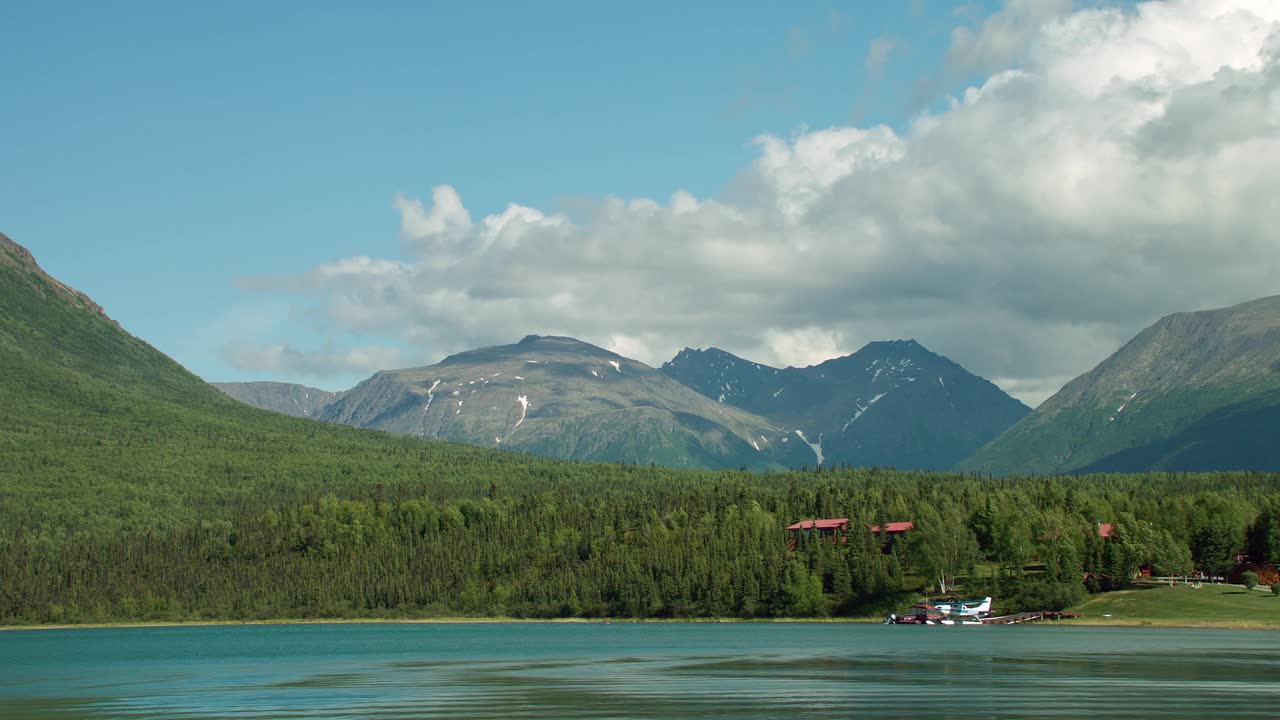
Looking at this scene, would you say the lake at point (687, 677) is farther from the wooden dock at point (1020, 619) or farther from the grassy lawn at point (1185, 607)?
the wooden dock at point (1020, 619)

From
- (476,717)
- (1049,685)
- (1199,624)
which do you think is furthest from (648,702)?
(1199,624)

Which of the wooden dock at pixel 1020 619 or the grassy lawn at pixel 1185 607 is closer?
the grassy lawn at pixel 1185 607

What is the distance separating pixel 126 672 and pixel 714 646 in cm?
5896

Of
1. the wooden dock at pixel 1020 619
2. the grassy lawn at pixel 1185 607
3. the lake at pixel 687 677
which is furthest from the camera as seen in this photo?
the wooden dock at pixel 1020 619

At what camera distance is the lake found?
253 feet

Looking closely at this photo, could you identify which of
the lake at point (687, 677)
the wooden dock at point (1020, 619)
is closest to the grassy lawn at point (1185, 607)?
the wooden dock at point (1020, 619)

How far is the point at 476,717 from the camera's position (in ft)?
242

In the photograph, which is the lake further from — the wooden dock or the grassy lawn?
the wooden dock

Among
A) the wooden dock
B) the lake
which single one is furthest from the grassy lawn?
the lake

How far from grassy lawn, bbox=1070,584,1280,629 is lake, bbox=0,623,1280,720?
8.65 m

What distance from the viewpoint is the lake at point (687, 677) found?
7725 centimetres

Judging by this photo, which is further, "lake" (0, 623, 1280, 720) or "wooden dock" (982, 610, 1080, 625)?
"wooden dock" (982, 610, 1080, 625)

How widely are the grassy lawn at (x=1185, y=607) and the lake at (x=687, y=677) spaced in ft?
28.4

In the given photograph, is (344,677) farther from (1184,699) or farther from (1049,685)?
(1184,699)
